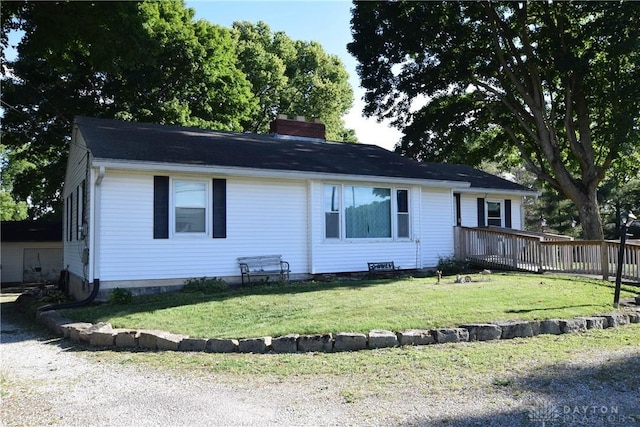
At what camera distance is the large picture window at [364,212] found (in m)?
13.5

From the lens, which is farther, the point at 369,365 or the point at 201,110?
the point at 201,110

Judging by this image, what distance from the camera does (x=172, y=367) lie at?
19.5ft

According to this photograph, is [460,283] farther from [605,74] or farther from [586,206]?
[605,74]

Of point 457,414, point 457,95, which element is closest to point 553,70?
point 457,95

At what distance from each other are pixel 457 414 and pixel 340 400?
1111mm

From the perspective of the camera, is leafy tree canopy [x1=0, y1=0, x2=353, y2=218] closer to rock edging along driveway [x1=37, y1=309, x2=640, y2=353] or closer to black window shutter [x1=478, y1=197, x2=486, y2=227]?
rock edging along driveway [x1=37, y1=309, x2=640, y2=353]

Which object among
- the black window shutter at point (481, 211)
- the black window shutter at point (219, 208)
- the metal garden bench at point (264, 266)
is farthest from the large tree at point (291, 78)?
the metal garden bench at point (264, 266)

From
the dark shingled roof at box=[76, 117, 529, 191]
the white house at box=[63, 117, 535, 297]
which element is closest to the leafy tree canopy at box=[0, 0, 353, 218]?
the dark shingled roof at box=[76, 117, 529, 191]

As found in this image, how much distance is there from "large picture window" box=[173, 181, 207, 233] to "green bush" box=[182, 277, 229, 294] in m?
1.23

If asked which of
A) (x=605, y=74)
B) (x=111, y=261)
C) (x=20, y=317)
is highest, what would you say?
(x=605, y=74)

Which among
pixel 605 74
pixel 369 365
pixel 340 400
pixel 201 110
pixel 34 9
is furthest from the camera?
pixel 201 110

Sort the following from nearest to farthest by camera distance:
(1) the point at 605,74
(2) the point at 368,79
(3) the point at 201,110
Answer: (1) the point at 605,74 < (2) the point at 368,79 < (3) the point at 201,110

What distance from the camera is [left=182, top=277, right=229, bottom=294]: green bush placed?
11234mm

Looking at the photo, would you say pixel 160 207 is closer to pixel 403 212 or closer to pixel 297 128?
pixel 403 212
